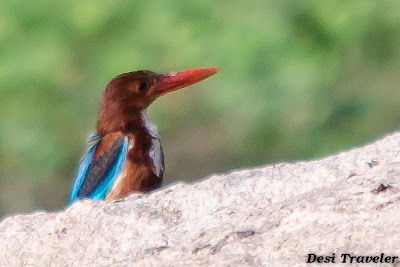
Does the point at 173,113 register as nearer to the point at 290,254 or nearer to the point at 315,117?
the point at 315,117

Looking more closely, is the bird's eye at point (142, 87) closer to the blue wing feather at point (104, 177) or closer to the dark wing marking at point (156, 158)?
the blue wing feather at point (104, 177)

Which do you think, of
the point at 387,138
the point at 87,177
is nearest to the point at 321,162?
the point at 387,138

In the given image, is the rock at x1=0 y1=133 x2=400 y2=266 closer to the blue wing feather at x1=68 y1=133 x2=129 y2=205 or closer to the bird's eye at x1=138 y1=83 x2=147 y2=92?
the blue wing feather at x1=68 y1=133 x2=129 y2=205

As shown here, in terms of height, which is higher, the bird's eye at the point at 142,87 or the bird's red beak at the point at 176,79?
the bird's red beak at the point at 176,79

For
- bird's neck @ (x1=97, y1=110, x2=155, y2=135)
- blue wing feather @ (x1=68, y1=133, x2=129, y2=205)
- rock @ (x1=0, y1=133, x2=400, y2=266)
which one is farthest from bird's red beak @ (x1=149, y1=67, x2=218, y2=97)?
rock @ (x1=0, y1=133, x2=400, y2=266)

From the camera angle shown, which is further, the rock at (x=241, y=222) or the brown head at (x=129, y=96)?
the brown head at (x=129, y=96)

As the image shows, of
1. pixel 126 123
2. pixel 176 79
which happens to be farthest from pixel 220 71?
pixel 126 123

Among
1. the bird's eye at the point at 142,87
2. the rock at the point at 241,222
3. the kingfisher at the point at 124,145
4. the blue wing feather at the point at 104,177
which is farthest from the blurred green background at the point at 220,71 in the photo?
the rock at the point at 241,222

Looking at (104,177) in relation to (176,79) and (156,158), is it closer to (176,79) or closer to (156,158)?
(156,158)
